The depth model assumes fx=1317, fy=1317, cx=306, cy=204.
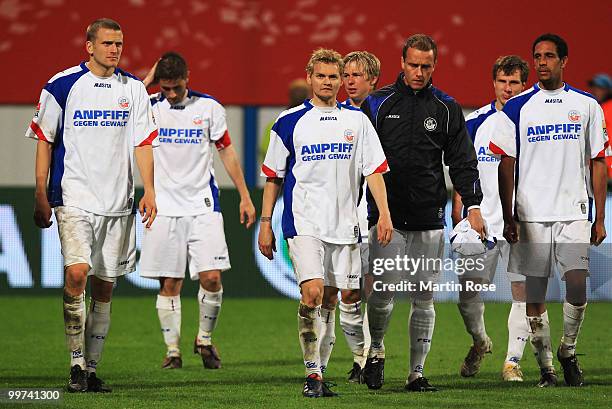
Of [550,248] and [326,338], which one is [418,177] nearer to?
[550,248]

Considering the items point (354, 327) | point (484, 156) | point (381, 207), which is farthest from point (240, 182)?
point (381, 207)

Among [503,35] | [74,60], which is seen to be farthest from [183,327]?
[503,35]

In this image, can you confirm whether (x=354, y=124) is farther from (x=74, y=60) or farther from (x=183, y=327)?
(x=74, y=60)

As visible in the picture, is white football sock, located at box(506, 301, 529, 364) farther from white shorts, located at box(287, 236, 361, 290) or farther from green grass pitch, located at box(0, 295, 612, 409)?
white shorts, located at box(287, 236, 361, 290)

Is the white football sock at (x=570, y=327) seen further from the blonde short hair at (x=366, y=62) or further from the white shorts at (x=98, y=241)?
the white shorts at (x=98, y=241)

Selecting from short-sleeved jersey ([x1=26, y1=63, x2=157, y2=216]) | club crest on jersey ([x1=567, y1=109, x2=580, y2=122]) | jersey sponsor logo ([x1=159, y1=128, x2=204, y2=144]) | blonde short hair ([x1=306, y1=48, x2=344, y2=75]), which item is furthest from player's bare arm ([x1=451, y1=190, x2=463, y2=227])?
short-sleeved jersey ([x1=26, y1=63, x2=157, y2=216])

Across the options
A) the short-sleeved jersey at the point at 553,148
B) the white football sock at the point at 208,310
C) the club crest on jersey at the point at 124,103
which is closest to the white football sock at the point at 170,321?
the white football sock at the point at 208,310

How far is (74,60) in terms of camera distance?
1694 centimetres

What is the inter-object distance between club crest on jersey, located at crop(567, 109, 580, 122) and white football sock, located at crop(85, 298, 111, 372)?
10.3ft

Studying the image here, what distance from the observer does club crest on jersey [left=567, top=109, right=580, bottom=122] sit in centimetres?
834

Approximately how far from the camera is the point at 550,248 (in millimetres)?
8453

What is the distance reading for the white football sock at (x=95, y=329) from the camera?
824 cm

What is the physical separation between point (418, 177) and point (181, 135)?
8.28 feet

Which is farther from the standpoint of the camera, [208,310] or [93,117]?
[208,310]
